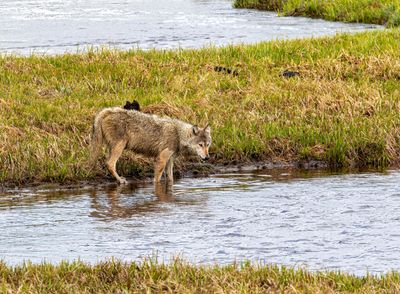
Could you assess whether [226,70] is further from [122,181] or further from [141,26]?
[141,26]

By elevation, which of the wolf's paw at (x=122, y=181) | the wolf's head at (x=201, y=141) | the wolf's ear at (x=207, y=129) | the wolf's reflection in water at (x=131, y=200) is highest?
the wolf's ear at (x=207, y=129)

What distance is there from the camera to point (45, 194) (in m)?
13.5

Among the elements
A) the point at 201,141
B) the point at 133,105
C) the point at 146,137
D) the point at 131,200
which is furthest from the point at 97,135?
the point at 133,105

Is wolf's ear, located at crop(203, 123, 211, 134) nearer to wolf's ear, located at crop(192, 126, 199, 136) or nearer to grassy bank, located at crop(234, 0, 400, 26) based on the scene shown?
wolf's ear, located at crop(192, 126, 199, 136)

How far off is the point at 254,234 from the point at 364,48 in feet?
31.1

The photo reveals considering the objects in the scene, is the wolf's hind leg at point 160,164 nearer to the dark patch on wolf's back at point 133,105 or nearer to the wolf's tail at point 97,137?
the wolf's tail at point 97,137

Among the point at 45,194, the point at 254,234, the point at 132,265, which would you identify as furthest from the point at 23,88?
the point at 132,265

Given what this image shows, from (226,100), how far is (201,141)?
2.81m

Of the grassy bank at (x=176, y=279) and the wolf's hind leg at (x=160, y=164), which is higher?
the grassy bank at (x=176, y=279)

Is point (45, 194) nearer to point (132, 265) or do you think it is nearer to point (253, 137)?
point (253, 137)

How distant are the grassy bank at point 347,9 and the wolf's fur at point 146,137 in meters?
13.7

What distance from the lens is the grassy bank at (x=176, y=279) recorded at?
881 centimetres

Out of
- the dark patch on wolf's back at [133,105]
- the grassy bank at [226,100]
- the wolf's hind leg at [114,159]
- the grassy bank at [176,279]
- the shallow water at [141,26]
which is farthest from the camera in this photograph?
the shallow water at [141,26]

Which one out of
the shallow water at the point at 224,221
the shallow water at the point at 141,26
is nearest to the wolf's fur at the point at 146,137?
the shallow water at the point at 224,221
